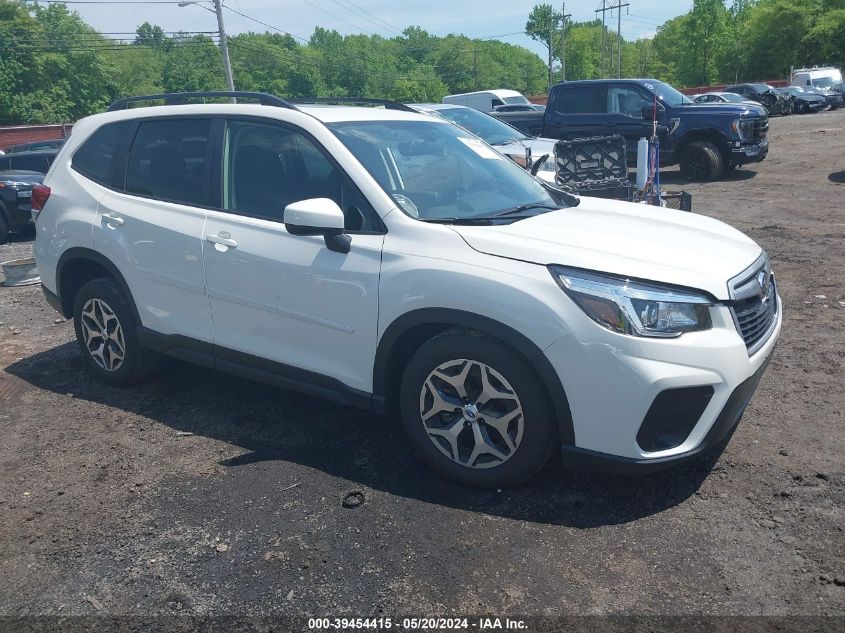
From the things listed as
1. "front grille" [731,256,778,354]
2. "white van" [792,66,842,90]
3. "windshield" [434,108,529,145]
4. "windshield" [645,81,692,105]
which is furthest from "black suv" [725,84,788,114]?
"front grille" [731,256,778,354]

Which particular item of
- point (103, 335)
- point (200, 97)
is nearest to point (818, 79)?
point (200, 97)

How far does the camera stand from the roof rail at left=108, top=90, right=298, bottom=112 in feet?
13.8

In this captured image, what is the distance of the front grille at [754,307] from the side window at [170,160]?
2.93m

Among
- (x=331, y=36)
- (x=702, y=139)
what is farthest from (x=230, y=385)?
(x=331, y=36)

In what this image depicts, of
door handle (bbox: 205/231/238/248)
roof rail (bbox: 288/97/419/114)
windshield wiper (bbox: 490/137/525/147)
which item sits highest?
roof rail (bbox: 288/97/419/114)

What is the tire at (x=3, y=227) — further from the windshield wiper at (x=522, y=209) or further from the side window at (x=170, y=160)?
the windshield wiper at (x=522, y=209)

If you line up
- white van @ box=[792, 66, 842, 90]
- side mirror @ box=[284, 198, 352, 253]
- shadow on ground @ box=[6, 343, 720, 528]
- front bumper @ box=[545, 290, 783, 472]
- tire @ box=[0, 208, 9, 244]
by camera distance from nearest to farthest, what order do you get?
front bumper @ box=[545, 290, 783, 472], shadow on ground @ box=[6, 343, 720, 528], side mirror @ box=[284, 198, 352, 253], tire @ box=[0, 208, 9, 244], white van @ box=[792, 66, 842, 90]

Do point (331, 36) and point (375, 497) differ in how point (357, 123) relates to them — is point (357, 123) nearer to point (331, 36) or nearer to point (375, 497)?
point (375, 497)

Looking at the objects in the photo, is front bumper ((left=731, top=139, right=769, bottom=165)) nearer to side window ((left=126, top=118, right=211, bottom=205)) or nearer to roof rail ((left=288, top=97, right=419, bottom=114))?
roof rail ((left=288, top=97, right=419, bottom=114))

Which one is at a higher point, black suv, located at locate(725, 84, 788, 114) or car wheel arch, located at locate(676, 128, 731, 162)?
black suv, located at locate(725, 84, 788, 114)

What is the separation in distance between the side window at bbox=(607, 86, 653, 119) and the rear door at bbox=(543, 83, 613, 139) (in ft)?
0.45

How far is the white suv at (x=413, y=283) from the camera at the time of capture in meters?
3.07

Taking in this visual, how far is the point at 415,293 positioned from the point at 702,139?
1272 centimetres

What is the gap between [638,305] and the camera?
304 centimetres
